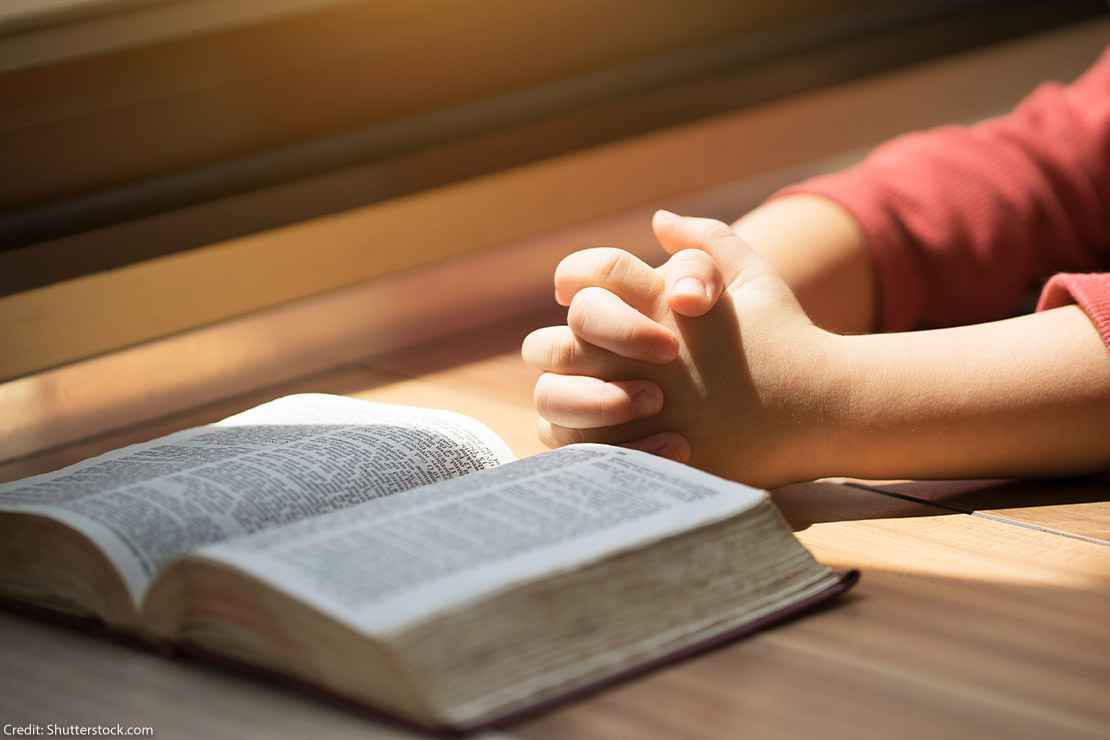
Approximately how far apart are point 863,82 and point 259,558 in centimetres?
122

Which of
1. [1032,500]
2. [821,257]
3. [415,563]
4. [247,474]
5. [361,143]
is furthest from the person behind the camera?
[361,143]

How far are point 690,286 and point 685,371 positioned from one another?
0.05 metres

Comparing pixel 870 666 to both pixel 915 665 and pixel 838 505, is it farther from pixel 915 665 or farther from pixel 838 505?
pixel 838 505

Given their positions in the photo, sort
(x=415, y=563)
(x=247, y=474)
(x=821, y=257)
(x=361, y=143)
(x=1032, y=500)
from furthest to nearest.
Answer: (x=361, y=143) → (x=821, y=257) → (x=1032, y=500) → (x=247, y=474) → (x=415, y=563)

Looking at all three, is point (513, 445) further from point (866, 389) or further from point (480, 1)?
point (480, 1)

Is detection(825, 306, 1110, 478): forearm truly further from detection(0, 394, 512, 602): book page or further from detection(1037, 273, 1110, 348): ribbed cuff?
detection(0, 394, 512, 602): book page

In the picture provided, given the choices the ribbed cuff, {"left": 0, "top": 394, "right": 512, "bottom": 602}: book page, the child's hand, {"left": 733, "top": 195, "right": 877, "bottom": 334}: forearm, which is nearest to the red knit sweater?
{"left": 733, "top": 195, "right": 877, "bottom": 334}: forearm

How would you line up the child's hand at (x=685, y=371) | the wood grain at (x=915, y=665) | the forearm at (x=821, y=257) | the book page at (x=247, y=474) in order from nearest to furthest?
the wood grain at (x=915, y=665)
the book page at (x=247, y=474)
the child's hand at (x=685, y=371)
the forearm at (x=821, y=257)

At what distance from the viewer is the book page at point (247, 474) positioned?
626 millimetres

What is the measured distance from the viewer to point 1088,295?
82 centimetres

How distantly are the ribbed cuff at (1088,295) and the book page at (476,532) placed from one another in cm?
29

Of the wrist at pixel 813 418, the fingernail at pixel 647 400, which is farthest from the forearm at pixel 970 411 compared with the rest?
the fingernail at pixel 647 400

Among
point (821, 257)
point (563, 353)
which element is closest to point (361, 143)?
point (821, 257)

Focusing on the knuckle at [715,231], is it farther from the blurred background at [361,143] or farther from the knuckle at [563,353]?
the blurred background at [361,143]
